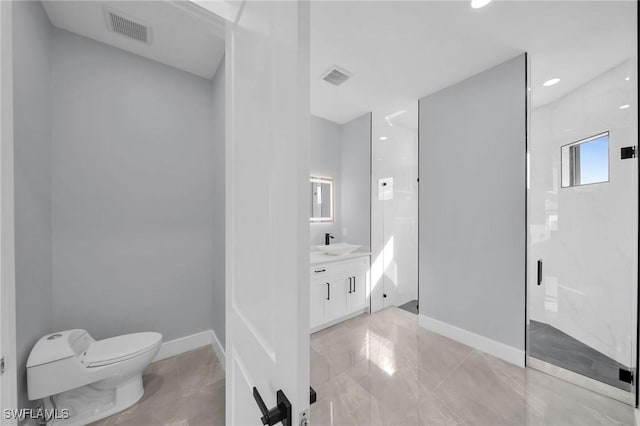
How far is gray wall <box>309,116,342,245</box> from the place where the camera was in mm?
3138

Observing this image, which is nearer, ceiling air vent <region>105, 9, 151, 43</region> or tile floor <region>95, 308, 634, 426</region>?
tile floor <region>95, 308, 634, 426</region>

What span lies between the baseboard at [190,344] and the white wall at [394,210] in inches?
75.2

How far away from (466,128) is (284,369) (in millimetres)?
2650

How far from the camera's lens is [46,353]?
1260mm

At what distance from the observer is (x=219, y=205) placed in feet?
6.50

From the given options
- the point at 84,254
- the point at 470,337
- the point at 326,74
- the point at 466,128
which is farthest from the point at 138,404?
the point at 466,128

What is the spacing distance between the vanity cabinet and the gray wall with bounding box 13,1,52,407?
75.0 inches

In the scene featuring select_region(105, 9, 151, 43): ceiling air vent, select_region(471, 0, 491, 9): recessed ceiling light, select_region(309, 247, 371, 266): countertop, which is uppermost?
select_region(105, 9, 151, 43): ceiling air vent

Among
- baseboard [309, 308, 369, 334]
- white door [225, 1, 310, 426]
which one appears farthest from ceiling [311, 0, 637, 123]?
baseboard [309, 308, 369, 334]

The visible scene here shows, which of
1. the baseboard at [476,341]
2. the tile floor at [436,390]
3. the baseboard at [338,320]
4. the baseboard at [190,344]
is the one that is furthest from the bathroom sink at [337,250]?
the baseboard at [190,344]

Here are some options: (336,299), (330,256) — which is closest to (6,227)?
(330,256)

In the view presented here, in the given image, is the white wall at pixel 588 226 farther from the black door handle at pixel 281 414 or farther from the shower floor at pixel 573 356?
the black door handle at pixel 281 414

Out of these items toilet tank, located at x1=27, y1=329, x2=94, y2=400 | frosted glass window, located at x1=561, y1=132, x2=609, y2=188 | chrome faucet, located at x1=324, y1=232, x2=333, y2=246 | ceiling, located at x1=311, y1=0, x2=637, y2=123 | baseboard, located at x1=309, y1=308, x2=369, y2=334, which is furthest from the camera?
chrome faucet, located at x1=324, y1=232, x2=333, y2=246

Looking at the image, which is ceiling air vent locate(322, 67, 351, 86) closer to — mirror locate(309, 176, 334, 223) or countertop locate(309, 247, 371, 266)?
mirror locate(309, 176, 334, 223)
